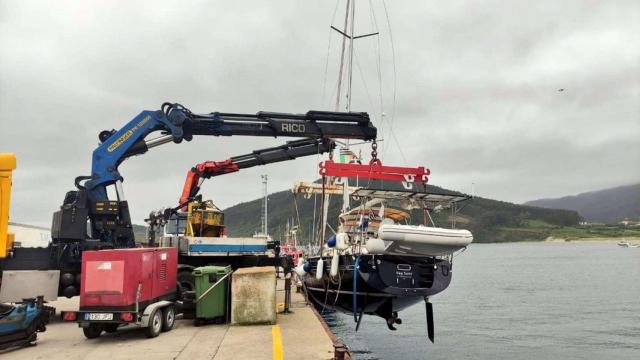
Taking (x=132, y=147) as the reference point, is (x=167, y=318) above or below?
below

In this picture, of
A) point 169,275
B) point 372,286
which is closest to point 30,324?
point 169,275

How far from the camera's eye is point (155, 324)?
35.3 feet

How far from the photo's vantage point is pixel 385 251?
13.1 metres

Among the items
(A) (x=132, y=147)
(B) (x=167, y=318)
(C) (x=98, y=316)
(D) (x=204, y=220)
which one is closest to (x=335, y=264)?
(B) (x=167, y=318)

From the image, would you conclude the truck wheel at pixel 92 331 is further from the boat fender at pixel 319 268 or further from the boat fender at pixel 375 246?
the boat fender at pixel 375 246

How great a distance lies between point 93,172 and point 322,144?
333 inches

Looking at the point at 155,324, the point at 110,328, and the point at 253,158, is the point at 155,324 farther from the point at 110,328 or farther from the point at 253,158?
the point at 253,158

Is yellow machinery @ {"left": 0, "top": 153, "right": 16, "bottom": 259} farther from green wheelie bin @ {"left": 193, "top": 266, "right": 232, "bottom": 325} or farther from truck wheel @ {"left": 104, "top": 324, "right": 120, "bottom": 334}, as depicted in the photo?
green wheelie bin @ {"left": 193, "top": 266, "right": 232, "bottom": 325}

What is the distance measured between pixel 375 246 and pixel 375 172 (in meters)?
2.58

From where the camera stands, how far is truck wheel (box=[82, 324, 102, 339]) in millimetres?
10844

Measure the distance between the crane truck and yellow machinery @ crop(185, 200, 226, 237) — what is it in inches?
96.7

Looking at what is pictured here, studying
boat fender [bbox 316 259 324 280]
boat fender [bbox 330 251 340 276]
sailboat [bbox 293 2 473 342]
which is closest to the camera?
sailboat [bbox 293 2 473 342]

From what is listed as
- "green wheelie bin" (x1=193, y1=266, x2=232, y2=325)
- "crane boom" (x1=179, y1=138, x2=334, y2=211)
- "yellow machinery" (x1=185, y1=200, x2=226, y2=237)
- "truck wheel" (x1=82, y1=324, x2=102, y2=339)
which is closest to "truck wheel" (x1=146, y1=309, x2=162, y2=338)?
"green wheelie bin" (x1=193, y1=266, x2=232, y2=325)

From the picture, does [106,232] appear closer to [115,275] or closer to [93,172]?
[93,172]
